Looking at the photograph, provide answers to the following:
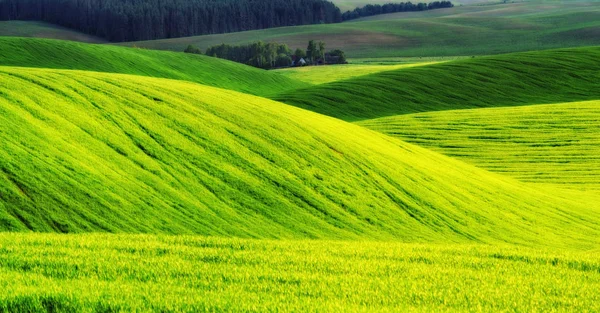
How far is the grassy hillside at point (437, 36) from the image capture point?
502 feet

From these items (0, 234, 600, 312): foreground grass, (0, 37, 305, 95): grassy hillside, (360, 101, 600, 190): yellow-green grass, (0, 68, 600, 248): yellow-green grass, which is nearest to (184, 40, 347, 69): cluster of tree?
(0, 37, 305, 95): grassy hillside

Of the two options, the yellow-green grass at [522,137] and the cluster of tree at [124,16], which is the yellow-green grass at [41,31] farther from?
the yellow-green grass at [522,137]

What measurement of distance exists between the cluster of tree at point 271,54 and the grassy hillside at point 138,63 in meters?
31.9

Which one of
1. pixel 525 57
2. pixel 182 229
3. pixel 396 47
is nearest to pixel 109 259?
pixel 182 229

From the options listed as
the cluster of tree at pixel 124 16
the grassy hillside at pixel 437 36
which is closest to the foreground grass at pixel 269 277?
the grassy hillside at pixel 437 36

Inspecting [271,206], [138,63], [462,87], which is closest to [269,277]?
[271,206]

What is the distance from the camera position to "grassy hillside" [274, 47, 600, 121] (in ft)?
210

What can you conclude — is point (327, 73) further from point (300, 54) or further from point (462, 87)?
point (462, 87)

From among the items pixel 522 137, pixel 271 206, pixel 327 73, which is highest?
pixel 271 206

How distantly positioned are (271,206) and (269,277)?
31.3 feet

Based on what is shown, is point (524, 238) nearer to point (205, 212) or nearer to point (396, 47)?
point (205, 212)

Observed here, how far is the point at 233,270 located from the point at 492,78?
6326 centimetres

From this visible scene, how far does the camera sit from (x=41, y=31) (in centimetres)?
16850

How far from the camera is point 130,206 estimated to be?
17828mm
